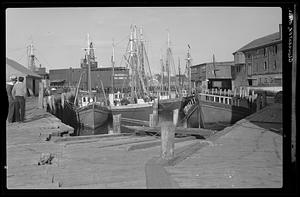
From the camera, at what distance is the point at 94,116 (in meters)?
16.5

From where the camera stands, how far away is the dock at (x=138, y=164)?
13.3 feet

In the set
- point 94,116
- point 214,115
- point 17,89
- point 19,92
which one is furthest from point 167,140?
point 94,116

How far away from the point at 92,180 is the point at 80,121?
12902 millimetres

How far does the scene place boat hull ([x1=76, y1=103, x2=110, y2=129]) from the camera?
16219mm

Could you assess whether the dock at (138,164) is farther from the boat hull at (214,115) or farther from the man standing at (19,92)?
the boat hull at (214,115)

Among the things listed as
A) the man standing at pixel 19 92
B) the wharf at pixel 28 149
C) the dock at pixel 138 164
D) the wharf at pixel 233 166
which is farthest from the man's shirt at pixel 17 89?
the wharf at pixel 233 166

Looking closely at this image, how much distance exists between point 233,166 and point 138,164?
59.9 inches

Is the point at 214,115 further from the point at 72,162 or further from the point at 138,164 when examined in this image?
the point at 72,162

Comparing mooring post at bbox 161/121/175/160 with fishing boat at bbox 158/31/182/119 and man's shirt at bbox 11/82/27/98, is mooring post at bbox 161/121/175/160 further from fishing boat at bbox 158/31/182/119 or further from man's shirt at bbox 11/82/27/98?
fishing boat at bbox 158/31/182/119

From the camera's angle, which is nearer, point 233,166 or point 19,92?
point 233,166

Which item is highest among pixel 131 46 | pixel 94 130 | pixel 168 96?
pixel 131 46
